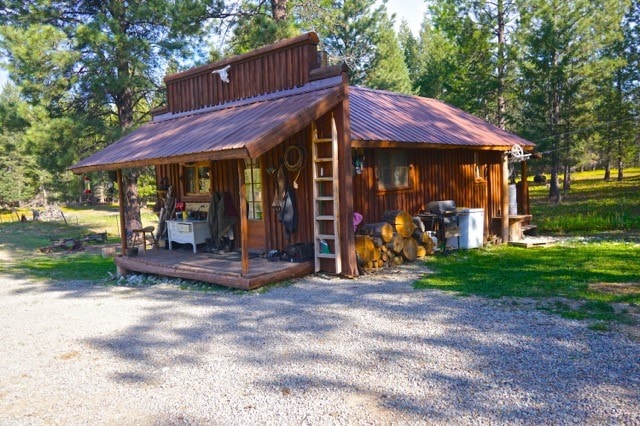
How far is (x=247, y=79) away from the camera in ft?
35.5

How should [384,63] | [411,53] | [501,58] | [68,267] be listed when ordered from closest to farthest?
[68,267] < [501,58] < [384,63] < [411,53]

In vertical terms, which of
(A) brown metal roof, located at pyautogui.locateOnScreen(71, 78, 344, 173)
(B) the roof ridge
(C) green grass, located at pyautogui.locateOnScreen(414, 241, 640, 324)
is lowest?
(C) green grass, located at pyautogui.locateOnScreen(414, 241, 640, 324)

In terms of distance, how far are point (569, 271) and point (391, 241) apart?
3.05m

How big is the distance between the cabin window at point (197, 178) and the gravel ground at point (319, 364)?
179 inches

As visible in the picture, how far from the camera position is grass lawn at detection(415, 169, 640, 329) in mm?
6352

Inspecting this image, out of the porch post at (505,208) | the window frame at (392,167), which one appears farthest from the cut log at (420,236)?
the porch post at (505,208)

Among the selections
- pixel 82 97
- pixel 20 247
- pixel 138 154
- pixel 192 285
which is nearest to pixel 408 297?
pixel 192 285

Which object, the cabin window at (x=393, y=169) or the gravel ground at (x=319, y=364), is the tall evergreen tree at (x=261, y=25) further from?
the gravel ground at (x=319, y=364)

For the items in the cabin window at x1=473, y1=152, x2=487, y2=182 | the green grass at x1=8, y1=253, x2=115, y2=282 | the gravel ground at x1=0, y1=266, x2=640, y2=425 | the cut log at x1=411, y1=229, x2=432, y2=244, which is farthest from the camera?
the cabin window at x1=473, y1=152, x2=487, y2=182

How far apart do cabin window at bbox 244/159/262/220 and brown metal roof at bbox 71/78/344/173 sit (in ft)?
3.50

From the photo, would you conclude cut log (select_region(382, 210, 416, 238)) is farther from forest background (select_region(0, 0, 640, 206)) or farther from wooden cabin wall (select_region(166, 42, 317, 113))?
forest background (select_region(0, 0, 640, 206))

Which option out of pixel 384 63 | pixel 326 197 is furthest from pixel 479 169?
pixel 384 63

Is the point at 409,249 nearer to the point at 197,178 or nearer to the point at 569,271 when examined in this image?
the point at 569,271

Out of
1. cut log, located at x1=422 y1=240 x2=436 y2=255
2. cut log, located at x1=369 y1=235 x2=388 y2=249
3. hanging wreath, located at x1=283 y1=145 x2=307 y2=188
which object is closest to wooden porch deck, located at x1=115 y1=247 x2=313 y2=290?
cut log, located at x1=369 y1=235 x2=388 y2=249
